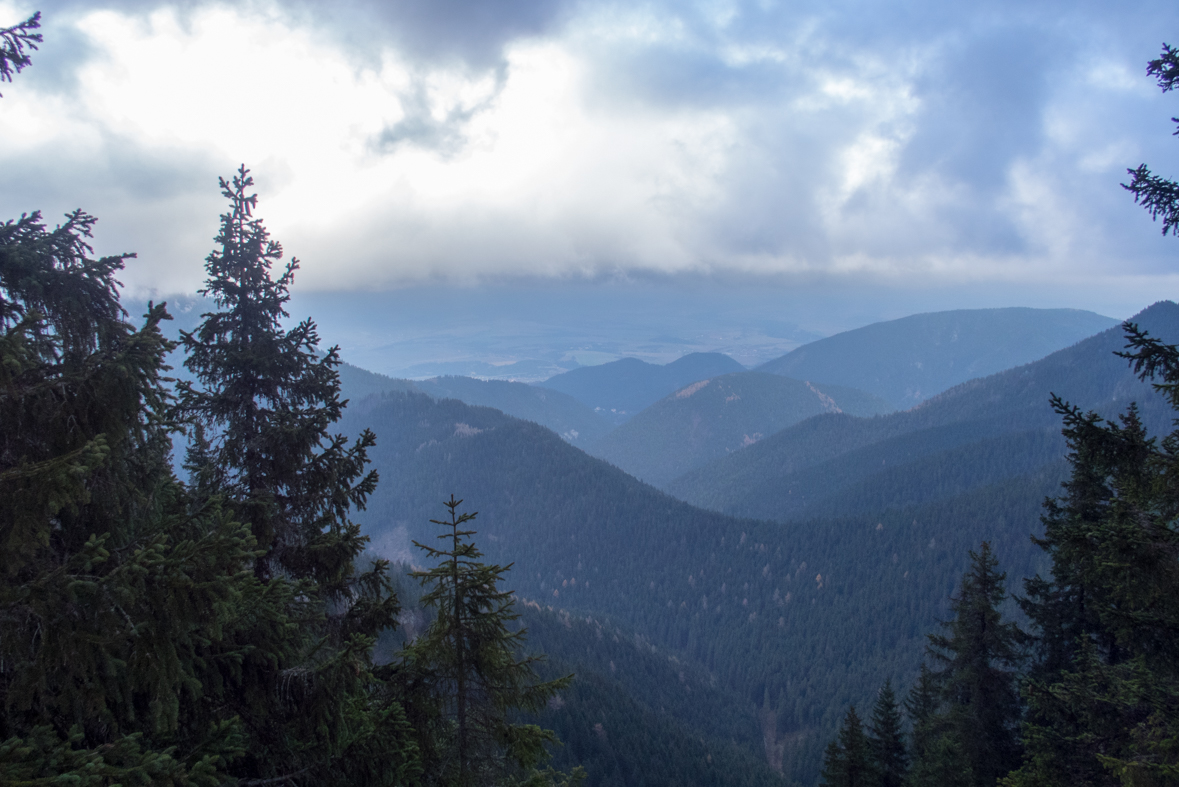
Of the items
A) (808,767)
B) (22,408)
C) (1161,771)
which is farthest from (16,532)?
(808,767)

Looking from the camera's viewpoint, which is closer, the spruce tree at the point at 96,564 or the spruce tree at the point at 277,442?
the spruce tree at the point at 96,564

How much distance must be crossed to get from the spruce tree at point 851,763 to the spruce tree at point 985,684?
18.2 ft

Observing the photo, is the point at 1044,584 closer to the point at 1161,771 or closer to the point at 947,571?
the point at 1161,771

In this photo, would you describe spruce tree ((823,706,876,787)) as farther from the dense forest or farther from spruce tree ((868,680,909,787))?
the dense forest

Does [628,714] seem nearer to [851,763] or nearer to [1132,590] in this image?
[851,763]

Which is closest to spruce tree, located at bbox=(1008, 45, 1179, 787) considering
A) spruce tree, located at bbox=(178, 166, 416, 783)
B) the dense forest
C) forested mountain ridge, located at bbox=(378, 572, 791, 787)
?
the dense forest

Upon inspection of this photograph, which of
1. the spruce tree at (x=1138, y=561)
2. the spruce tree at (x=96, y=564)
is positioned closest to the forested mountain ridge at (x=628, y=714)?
the spruce tree at (x=1138, y=561)

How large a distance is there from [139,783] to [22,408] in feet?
13.8

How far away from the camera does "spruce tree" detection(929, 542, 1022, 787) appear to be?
23359 mm

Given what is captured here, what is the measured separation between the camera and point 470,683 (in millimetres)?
11445

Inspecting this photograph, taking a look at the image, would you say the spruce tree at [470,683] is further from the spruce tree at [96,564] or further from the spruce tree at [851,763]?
the spruce tree at [851,763]

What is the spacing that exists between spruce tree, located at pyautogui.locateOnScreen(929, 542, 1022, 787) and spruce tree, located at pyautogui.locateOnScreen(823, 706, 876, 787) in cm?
554

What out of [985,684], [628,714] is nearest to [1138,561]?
[985,684]

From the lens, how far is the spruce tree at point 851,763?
93.1ft
